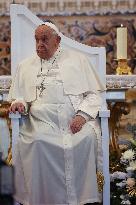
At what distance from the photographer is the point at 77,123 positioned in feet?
9.55

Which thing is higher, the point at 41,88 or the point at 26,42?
the point at 26,42

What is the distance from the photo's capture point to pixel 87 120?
3.01m

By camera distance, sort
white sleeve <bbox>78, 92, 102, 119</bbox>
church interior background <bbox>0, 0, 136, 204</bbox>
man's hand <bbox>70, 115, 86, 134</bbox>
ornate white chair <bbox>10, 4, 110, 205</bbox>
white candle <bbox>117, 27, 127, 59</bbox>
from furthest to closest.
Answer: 1. church interior background <bbox>0, 0, 136, 204</bbox>
2. white candle <bbox>117, 27, 127, 59</bbox>
3. ornate white chair <bbox>10, 4, 110, 205</bbox>
4. white sleeve <bbox>78, 92, 102, 119</bbox>
5. man's hand <bbox>70, 115, 86, 134</bbox>

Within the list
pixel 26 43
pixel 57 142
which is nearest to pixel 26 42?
pixel 26 43

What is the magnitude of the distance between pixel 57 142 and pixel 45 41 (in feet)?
2.68

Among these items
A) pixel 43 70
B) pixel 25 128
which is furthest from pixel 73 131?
pixel 43 70

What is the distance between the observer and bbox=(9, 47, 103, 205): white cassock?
110 inches

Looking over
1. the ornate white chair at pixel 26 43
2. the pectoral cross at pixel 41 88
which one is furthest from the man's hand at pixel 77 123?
the ornate white chair at pixel 26 43

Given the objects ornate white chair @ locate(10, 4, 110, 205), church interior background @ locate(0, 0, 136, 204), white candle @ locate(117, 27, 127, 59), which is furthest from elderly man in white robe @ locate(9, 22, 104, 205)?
church interior background @ locate(0, 0, 136, 204)

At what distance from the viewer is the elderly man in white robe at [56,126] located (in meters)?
2.80

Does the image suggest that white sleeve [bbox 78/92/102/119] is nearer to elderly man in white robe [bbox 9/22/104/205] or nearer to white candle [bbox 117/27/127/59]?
elderly man in white robe [bbox 9/22/104/205]

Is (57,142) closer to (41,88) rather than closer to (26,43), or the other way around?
(41,88)

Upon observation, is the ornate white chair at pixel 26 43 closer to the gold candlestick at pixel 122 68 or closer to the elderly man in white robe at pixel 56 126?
the elderly man in white robe at pixel 56 126

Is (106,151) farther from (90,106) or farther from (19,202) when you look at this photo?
(19,202)
